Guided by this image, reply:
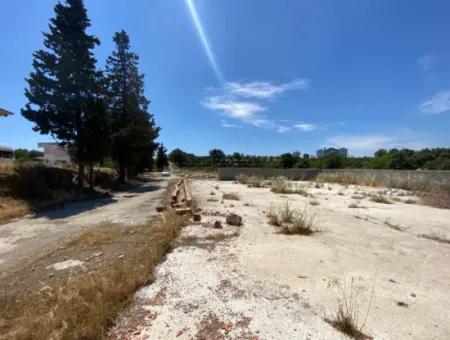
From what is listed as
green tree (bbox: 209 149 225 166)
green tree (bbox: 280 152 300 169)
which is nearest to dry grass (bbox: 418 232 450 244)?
green tree (bbox: 280 152 300 169)

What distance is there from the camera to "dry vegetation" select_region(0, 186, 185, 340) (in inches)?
95.0

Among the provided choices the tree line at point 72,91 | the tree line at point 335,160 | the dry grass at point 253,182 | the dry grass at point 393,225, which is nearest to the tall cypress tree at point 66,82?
the tree line at point 72,91

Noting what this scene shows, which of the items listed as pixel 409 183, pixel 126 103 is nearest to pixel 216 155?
pixel 126 103

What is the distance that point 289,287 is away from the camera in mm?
3287

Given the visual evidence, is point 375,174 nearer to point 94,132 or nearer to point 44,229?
point 94,132

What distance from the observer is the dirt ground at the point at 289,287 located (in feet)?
8.04

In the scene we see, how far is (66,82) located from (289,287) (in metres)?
16.6

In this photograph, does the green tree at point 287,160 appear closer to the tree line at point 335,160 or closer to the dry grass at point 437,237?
the tree line at point 335,160

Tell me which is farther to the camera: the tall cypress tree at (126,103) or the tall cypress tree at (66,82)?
the tall cypress tree at (126,103)

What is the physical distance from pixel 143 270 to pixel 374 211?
8.79 meters

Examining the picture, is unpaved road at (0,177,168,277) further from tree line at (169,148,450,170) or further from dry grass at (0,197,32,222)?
tree line at (169,148,450,170)

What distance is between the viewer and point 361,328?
7.74 feet

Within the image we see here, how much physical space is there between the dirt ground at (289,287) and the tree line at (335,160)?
1767 inches

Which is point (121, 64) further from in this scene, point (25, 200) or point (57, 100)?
point (25, 200)
